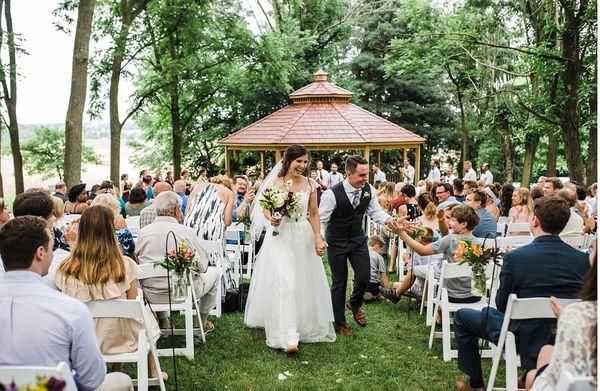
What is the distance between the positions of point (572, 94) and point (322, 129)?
1020 centimetres

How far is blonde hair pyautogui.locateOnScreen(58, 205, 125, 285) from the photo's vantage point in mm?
4465

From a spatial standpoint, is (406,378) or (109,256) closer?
(109,256)

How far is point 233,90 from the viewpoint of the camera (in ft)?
86.4

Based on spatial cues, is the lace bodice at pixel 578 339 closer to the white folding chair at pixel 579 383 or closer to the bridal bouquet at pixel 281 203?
the white folding chair at pixel 579 383

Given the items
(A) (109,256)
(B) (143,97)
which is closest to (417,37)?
(B) (143,97)

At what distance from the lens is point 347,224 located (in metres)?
7.05

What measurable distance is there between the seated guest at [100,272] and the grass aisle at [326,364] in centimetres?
113

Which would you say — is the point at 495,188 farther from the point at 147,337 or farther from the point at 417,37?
the point at 417,37

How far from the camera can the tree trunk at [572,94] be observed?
15.4m

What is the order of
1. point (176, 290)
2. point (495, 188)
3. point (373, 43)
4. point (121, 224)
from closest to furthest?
point (176, 290), point (121, 224), point (495, 188), point (373, 43)

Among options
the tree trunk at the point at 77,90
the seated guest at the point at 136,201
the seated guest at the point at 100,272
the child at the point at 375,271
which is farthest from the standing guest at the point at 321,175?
the seated guest at the point at 100,272

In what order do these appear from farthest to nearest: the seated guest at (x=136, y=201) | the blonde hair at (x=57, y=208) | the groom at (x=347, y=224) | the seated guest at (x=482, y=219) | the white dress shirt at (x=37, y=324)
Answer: the seated guest at (x=136, y=201) → the seated guest at (x=482, y=219) → the groom at (x=347, y=224) → the blonde hair at (x=57, y=208) → the white dress shirt at (x=37, y=324)

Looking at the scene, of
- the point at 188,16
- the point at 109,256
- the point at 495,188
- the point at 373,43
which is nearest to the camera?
the point at 109,256

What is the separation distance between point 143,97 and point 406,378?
18529 mm
